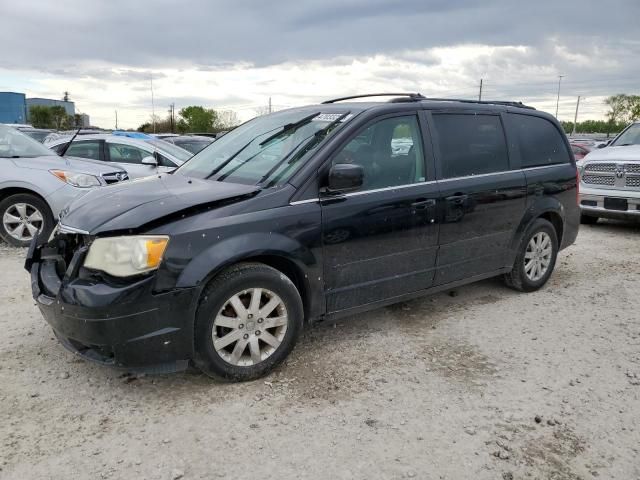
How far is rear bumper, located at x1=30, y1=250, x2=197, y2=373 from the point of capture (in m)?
3.03

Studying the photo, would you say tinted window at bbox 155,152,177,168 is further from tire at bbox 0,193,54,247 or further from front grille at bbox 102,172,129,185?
tire at bbox 0,193,54,247

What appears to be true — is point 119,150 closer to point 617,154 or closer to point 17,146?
point 17,146

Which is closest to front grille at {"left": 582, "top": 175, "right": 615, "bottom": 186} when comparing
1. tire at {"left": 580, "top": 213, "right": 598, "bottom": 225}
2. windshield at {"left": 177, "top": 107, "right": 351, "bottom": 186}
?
tire at {"left": 580, "top": 213, "right": 598, "bottom": 225}

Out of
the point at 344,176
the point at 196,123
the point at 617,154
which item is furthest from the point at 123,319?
the point at 196,123

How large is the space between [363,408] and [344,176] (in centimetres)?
145

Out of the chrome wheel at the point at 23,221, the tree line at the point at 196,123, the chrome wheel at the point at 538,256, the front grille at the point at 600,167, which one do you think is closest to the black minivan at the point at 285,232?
the chrome wheel at the point at 538,256

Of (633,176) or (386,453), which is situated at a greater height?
(633,176)

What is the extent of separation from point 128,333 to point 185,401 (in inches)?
21.7

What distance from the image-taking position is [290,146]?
395 centimetres

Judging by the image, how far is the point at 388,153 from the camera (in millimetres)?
4121

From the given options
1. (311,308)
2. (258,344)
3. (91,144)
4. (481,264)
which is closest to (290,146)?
(311,308)

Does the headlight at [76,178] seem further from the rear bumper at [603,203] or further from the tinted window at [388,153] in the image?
the rear bumper at [603,203]

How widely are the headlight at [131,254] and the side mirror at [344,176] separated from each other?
1.15 metres

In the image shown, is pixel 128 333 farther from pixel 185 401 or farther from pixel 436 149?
pixel 436 149
